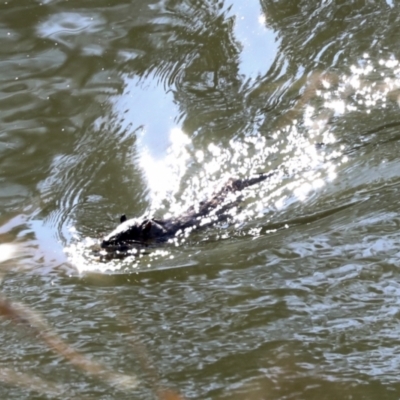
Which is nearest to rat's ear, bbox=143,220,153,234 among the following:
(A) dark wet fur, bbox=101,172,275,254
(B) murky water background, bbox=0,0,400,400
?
(A) dark wet fur, bbox=101,172,275,254

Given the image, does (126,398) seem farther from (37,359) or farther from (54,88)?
(54,88)

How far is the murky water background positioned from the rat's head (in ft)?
0.32

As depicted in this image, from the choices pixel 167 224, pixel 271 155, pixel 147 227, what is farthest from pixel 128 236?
pixel 271 155

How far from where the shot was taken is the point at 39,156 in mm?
5297

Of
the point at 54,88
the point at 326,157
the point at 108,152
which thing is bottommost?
the point at 326,157

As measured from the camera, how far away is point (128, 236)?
422 cm

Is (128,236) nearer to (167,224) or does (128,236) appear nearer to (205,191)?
(167,224)

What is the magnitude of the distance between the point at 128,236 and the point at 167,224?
355 millimetres

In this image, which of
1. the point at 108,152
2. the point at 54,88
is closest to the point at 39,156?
the point at 108,152

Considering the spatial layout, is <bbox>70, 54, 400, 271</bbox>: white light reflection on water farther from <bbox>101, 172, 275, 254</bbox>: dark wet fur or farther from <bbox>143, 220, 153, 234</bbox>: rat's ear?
<bbox>143, 220, 153, 234</bbox>: rat's ear

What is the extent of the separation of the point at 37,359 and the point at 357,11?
173 inches

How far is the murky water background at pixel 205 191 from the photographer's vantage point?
3244 millimetres

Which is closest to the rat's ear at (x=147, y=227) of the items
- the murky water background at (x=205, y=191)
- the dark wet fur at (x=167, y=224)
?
the dark wet fur at (x=167, y=224)

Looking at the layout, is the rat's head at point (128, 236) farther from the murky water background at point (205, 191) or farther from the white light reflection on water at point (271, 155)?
the white light reflection on water at point (271, 155)
